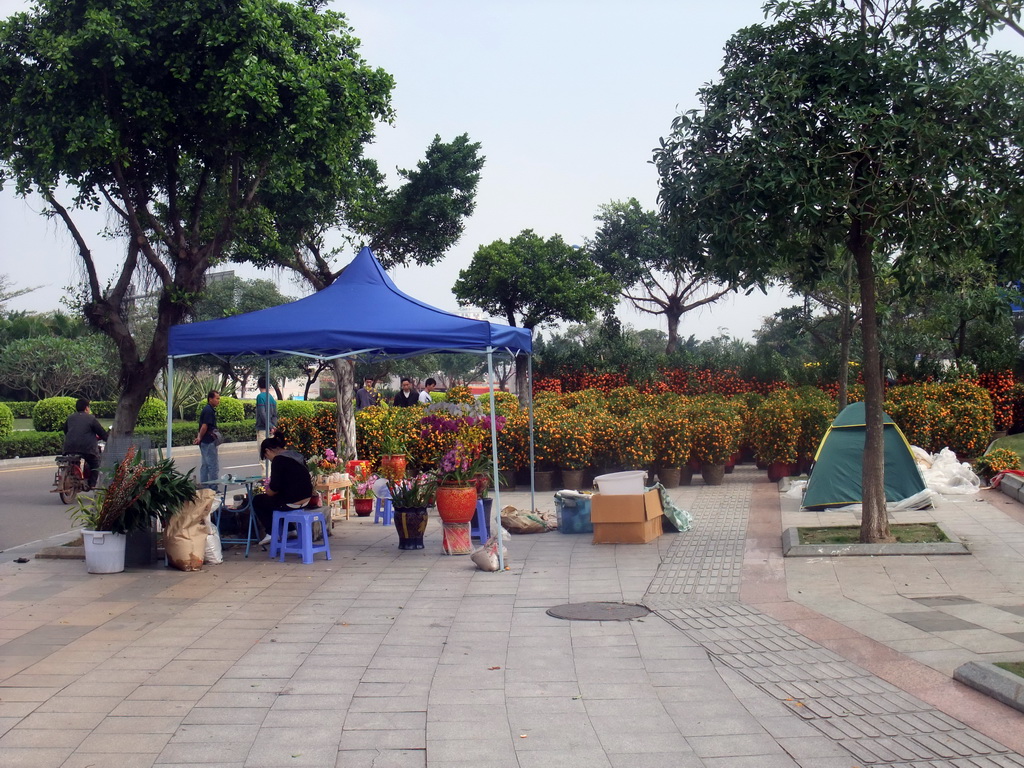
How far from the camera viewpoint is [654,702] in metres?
5.12

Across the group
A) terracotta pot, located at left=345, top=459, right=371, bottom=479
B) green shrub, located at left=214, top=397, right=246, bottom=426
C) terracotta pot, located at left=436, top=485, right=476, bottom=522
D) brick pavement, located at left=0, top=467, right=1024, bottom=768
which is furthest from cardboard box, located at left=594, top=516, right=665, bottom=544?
green shrub, located at left=214, top=397, right=246, bottom=426

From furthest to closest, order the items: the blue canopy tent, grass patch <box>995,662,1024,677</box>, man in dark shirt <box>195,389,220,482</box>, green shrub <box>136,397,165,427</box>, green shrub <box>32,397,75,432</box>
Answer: green shrub <box>136,397,165,427</box>
green shrub <box>32,397,75,432</box>
man in dark shirt <box>195,389,220,482</box>
the blue canopy tent
grass patch <box>995,662,1024,677</box>

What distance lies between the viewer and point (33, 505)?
1526 centimetres

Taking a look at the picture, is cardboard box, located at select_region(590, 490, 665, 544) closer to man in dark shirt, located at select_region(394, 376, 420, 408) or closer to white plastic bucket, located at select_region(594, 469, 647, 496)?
white plastic bucket, located at select_region(594, 469, 647, 496)

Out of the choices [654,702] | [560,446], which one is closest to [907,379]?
[560,446]

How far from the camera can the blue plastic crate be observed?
1110cm

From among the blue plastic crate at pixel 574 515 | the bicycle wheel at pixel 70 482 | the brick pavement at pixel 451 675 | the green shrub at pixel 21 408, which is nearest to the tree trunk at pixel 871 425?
the brick pavement at pixel 451 675

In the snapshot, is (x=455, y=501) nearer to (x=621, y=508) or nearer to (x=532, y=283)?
(x=621, y=508)

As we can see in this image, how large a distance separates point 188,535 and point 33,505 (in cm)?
765

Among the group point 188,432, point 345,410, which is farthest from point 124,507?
point 188,432

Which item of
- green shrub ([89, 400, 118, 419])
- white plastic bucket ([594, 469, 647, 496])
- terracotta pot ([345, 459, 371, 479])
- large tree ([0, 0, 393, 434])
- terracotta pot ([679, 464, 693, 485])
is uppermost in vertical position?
large tree ([0, 0, 393, 434])

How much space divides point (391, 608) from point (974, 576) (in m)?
4.85

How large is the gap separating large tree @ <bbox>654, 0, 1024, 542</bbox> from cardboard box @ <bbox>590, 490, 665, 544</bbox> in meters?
2.25

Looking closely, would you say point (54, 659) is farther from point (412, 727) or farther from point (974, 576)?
point (974, 576)
